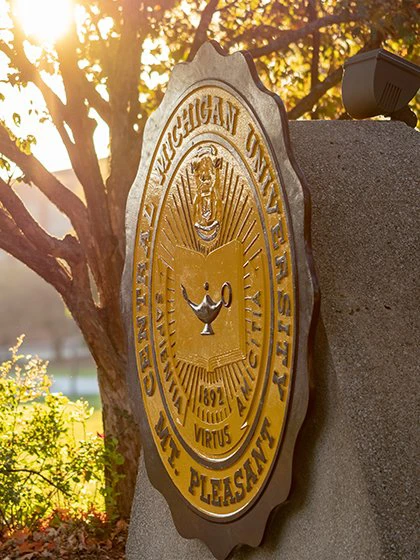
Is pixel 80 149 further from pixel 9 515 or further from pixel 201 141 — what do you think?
pixel 201 141

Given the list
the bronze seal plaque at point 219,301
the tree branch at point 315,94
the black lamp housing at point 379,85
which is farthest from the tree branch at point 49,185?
the black lamp housing at point 379,85

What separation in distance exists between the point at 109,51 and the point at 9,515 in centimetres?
333

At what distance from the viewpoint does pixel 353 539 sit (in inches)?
109

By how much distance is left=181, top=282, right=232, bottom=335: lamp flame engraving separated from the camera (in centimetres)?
321

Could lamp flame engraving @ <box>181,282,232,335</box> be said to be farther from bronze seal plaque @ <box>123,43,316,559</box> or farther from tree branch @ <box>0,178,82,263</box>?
tree branch @ <box>0,178,82,263</box>

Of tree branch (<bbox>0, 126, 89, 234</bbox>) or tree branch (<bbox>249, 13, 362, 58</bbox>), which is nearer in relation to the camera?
tree branch (<bbox>0, 126, 89, 234</bbox>)

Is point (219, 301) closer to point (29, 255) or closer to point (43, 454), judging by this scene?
point (29, 255)

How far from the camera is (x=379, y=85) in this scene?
3523 millimetres

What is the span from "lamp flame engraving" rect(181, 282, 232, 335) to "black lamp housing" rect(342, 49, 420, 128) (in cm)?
90

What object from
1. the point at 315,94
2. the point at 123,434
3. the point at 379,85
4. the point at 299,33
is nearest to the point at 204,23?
the point at 299,33

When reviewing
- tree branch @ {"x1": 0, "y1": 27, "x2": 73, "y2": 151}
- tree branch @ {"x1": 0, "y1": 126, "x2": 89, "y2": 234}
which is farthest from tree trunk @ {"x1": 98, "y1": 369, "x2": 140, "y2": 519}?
tree branch @ {"x1": 0, "y1": 27, "x2": 73, "y2": 151}

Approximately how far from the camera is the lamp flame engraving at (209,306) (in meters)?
3.21

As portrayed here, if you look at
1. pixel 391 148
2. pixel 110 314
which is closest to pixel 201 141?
pixel 391 148

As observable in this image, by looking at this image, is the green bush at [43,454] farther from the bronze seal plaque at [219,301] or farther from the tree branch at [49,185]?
the bronze seal plaque at [219,301]
